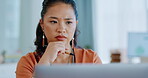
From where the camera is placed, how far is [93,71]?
1.43ft

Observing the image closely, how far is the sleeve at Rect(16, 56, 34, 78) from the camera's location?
70cm

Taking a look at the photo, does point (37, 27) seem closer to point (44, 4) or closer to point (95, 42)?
point (44, 4)

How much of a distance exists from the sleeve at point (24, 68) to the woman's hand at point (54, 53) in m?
0.07

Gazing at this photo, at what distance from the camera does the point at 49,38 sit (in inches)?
28.9

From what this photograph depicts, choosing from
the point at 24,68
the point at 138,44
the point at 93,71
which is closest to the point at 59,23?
the point at 24,68

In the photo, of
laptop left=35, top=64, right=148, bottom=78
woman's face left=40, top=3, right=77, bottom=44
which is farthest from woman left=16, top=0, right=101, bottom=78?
laptop left=35, top=64, right=148, bottom=78

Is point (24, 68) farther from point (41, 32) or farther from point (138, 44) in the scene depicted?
point (138, 44)

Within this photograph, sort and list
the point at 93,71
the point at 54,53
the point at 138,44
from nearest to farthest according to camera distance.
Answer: the point at 93,71, the point at 54,53, the point at 138,44

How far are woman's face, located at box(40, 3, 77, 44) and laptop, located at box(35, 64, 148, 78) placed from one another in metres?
0.28

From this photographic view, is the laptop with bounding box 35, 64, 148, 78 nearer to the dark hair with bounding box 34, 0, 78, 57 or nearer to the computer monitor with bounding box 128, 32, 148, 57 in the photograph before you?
the dark hair with bounding box 34, 0, 78, 57

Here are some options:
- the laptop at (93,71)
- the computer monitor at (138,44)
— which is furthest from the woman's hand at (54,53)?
the computer monitor at (138,44)

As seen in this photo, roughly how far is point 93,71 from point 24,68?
1.13ft

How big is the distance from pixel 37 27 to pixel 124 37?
106 inches

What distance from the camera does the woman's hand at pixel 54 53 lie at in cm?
66
